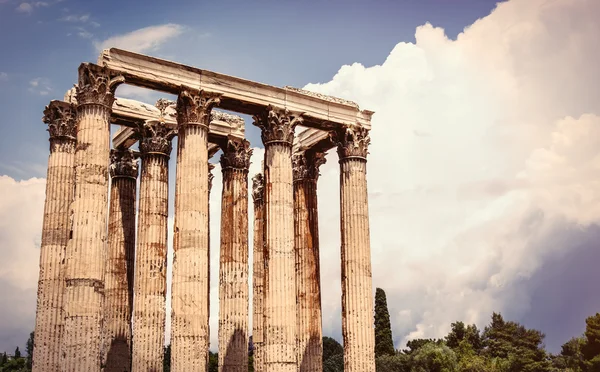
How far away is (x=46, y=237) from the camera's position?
121 ft

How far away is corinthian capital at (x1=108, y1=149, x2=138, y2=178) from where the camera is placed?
4194cm

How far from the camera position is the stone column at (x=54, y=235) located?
116ft

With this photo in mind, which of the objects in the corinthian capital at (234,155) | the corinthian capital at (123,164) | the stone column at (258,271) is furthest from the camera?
the corinthian capital at (234,155)

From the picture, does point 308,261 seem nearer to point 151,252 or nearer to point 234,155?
point 234,155

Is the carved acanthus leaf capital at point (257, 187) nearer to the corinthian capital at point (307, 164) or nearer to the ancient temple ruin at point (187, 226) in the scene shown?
the ancient temple ruin at point (187, 226)

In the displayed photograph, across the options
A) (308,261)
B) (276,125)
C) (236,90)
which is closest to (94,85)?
(236,90)

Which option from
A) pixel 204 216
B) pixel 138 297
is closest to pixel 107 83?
pixel 204 216

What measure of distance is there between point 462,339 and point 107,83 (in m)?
75.1

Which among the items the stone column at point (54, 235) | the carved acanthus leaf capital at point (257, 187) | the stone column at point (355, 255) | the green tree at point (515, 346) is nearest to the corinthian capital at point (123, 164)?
the stone column at point (54, 235)

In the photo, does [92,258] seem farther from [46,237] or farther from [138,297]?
[46,237]

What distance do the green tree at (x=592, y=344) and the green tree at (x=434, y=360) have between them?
14.6 meters

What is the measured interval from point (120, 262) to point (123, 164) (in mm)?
5808

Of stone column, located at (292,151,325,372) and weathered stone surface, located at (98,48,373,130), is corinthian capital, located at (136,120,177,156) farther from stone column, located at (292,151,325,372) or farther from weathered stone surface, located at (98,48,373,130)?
stone column, located at (292,151,325,372)

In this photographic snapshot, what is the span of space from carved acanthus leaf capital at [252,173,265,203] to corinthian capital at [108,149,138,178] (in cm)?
790
